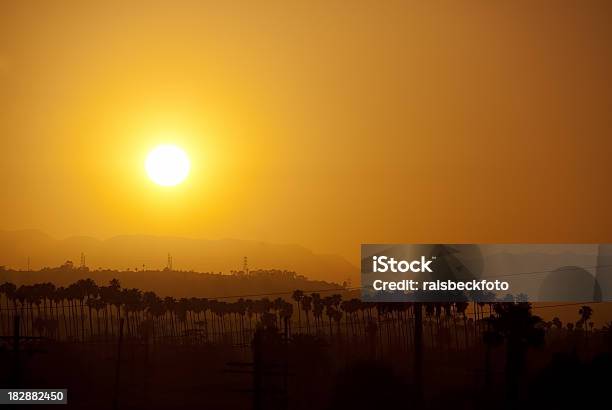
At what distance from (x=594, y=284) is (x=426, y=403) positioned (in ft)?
63.5

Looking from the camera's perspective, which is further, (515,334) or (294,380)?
(294,380)

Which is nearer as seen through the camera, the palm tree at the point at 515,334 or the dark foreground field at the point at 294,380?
the dark foreground field at the point at 294,380

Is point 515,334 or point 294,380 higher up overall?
point 515,334

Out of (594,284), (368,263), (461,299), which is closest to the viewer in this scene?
(368,263)

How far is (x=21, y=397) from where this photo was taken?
60.2 m

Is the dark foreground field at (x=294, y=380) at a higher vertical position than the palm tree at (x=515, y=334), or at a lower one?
lower

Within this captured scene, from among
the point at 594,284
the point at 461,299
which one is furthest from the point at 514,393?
the point at 461,299

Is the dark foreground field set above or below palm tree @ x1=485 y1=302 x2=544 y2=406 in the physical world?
below

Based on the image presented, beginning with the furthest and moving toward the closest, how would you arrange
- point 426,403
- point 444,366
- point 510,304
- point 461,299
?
point 444,366 → point 461,299 → point 426,403 → point 510,304

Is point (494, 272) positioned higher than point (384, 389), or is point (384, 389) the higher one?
point (494, 272)

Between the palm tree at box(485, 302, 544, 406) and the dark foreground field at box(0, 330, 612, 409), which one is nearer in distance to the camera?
the dark foreground field at box(0, 330, 612, 409)

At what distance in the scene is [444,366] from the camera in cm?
17775

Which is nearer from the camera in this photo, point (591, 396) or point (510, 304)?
point (591, 396)

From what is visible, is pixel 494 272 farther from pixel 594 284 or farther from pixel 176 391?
pixel 176 391
